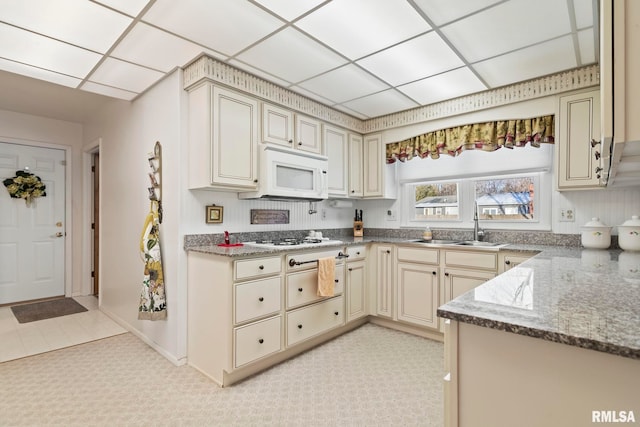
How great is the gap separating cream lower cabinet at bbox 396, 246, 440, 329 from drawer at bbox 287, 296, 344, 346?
642 mm

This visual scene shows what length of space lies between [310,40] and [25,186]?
4273mm

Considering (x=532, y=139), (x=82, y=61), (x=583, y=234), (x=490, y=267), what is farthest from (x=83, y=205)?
(x=583, y=234)

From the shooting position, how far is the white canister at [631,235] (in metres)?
2.33

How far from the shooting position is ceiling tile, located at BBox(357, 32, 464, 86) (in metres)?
2.24

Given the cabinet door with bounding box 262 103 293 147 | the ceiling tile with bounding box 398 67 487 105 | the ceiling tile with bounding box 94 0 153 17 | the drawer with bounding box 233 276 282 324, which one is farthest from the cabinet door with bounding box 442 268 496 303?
the ceiling tile with bounding box 94 0 153 17

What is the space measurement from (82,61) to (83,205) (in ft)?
9.55

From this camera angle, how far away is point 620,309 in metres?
0.94

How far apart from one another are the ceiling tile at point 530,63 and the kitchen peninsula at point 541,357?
1886 millimetres

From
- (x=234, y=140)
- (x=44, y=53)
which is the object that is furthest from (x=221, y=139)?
(x=44, y=53)

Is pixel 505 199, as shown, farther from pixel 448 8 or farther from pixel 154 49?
pixel 154 49

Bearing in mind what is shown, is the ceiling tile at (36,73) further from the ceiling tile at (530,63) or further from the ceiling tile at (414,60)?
the ceiling tile at (530,63)

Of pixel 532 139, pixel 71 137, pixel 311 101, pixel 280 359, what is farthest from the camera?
pixel 71 137

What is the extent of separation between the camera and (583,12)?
1859 mm

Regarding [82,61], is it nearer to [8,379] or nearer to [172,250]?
[172,250]
